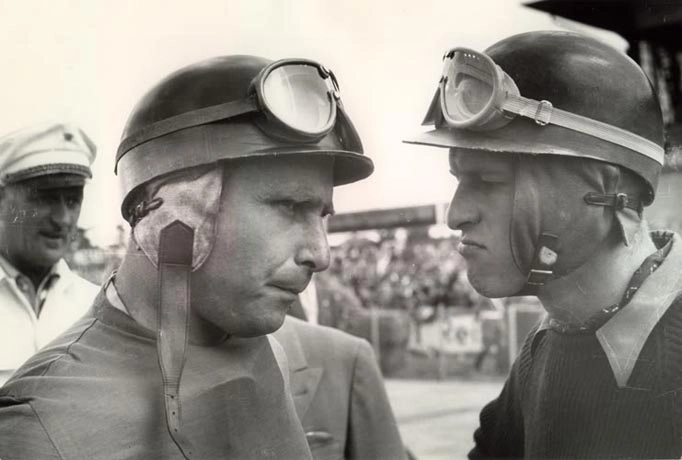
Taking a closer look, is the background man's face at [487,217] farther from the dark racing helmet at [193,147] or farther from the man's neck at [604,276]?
the dark racing helmet at [193,147]

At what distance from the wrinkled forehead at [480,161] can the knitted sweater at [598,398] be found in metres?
0.34

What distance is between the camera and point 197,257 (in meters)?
1.53

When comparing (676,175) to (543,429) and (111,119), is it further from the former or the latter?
(111,119)

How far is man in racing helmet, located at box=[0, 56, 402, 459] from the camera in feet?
4.90

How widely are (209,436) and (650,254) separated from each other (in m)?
0.88

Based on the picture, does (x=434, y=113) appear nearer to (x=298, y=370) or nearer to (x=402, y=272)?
(x=298, y=370)

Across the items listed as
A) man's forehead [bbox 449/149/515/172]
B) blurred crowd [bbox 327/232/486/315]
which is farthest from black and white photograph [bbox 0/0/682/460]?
blurred crowd [bbox 327/232/486/315]

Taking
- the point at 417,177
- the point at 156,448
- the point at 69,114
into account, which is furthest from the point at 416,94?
the point at 156,448

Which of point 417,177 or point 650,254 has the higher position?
point 417,177

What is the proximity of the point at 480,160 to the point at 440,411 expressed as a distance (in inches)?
51.0

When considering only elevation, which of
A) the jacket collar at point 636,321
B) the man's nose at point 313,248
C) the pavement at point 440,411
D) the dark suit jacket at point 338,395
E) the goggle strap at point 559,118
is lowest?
the pavement at point 440,411

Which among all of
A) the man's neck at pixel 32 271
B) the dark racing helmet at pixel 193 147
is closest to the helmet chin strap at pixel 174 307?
the dark racing helmet at pixel 193 147

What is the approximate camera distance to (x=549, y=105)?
1.54 meters

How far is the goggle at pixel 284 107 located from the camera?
1.50 metres
